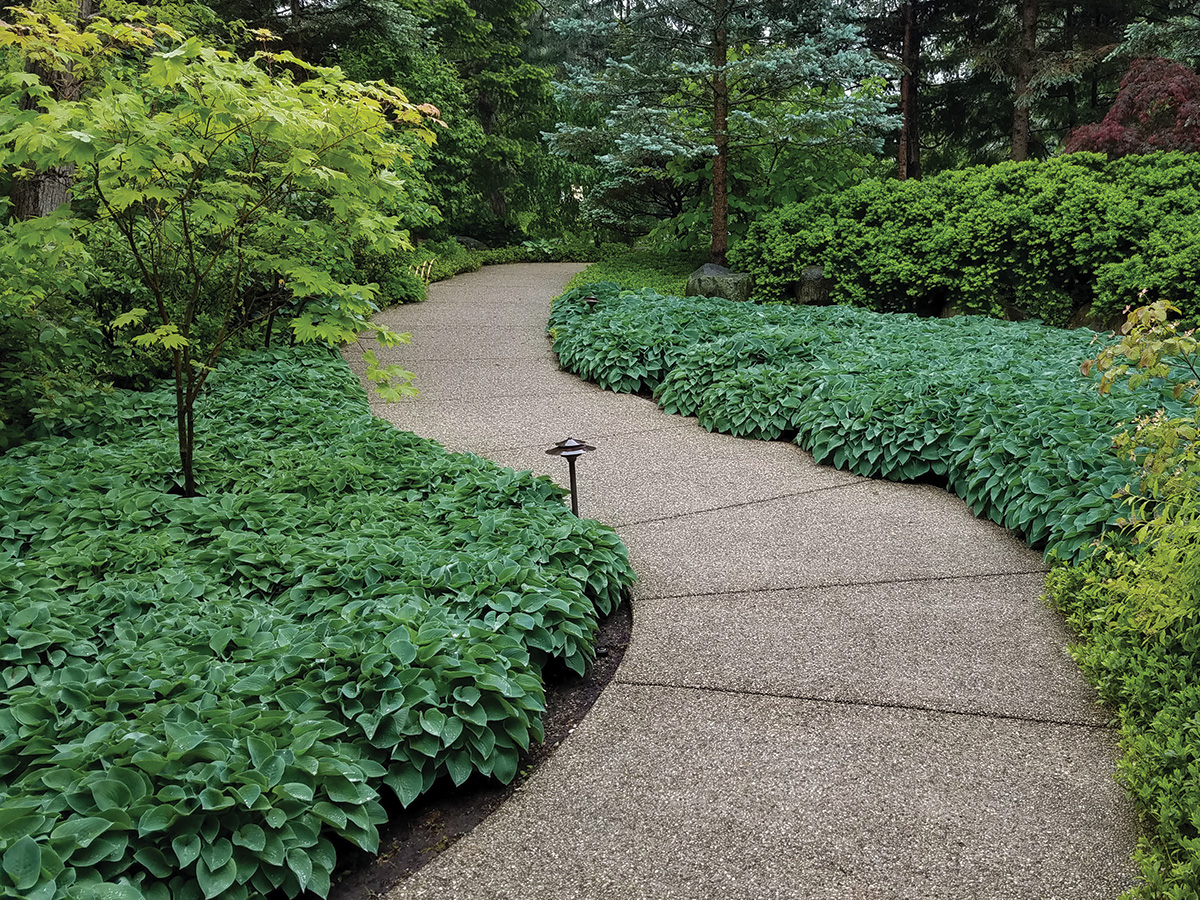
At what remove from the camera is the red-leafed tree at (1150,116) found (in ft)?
33.5

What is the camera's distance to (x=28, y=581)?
3213mm

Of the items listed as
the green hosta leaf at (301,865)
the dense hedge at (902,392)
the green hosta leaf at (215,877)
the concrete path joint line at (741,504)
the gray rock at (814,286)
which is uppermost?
the gray rock at (814,286)

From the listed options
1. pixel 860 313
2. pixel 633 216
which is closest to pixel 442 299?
pixel 633 216

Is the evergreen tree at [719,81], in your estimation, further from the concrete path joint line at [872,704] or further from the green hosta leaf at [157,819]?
the green hosta leaf at [157,819]

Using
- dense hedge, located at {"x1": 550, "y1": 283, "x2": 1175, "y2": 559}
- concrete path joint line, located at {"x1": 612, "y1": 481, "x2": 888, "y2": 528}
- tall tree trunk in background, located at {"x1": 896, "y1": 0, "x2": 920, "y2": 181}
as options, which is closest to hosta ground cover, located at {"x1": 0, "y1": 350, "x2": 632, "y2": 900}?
concrete path joint line, located at {"x1": 612, "y1": 481, "x2": 888, "y2": 528}

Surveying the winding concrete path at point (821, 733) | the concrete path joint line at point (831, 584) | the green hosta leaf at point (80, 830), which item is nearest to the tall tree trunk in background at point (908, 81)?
the winding concrete path at point (821, 733)

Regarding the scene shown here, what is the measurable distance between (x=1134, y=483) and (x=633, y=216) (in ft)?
41.5

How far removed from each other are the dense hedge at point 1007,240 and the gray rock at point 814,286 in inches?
4.3

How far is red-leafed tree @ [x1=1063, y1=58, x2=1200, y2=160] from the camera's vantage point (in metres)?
10.2

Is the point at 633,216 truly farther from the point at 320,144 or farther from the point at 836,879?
the point at 836,879

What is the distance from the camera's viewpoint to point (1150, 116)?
10.8 m

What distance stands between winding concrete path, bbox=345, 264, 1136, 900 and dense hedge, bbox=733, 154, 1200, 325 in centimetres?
485

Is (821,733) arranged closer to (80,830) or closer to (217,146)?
(80,830)

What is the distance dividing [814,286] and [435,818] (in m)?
9.40
